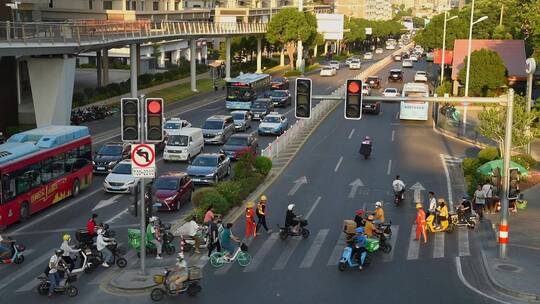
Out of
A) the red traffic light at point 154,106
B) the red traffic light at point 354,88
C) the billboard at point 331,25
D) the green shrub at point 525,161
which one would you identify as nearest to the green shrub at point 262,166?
the green shrub at point 525,161

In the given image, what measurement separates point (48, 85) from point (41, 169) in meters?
20.1

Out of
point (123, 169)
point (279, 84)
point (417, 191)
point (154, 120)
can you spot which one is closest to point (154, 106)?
point (154, 120)

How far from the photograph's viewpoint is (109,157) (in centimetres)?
3916

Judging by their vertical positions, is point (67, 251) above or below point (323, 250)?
above

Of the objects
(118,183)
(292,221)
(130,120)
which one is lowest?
(118,183)

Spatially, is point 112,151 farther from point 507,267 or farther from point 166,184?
point 507,267

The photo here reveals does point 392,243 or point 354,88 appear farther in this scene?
point 392,243

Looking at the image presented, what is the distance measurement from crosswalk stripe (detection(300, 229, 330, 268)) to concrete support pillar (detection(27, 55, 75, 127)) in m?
27.2

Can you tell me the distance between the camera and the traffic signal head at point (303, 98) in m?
22.8

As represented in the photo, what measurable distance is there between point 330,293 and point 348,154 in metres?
25.4

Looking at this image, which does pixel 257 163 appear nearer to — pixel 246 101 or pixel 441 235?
pixel 441 235

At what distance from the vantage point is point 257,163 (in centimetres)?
3638

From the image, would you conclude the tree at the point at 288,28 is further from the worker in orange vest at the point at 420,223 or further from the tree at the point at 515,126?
the worker in orange vest at the point at 420,223

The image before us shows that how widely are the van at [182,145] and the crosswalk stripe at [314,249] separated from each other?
16.0m
